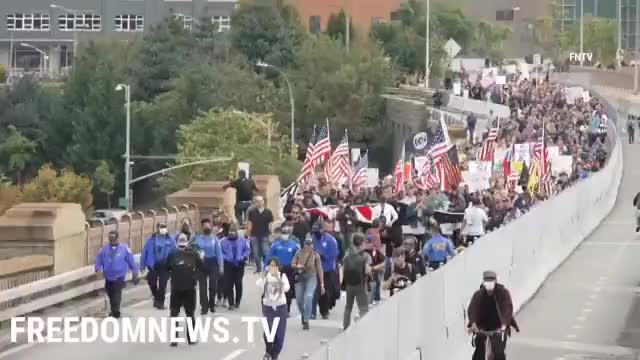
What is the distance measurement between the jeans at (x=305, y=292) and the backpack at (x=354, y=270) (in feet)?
1.66

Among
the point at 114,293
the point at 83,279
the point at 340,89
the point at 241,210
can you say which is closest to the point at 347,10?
the point at 340,89

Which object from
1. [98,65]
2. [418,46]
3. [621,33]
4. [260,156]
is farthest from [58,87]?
[621,33]

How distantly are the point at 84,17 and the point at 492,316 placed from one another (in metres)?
133

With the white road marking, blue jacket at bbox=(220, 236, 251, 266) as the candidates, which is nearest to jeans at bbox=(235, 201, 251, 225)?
blue jacket at bbox=(220, 236, 251, 266)

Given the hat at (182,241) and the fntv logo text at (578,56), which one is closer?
the hat at (182,241)

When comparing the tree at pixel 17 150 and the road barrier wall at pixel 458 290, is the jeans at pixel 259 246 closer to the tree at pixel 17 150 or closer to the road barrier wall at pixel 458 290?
the road barrier wall at pixel 458 290

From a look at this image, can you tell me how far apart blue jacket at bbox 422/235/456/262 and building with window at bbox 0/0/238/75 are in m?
121

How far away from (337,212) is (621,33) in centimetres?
14885

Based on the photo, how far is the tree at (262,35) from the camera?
121125 mm

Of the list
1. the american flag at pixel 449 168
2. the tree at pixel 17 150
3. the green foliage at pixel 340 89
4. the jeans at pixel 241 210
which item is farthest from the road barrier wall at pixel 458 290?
the tree at pixel 17 150

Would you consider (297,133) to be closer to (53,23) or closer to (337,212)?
(53,23)

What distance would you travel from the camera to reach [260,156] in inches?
3187

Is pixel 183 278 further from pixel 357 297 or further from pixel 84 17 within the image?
pixel 84 17

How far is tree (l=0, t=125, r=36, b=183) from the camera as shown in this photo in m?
114
